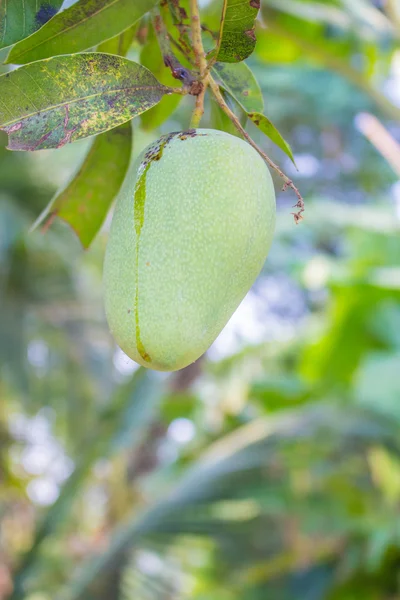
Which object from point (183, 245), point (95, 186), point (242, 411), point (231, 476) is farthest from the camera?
point (242, 411)

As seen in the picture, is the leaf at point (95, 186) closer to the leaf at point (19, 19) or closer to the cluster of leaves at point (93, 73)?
the cluster of leaves at point (93, 73)

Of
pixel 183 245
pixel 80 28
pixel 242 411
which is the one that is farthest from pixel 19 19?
pixel 242 411

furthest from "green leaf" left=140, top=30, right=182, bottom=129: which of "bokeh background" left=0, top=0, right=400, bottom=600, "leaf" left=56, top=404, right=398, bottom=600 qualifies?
"leaf" left=56, top=404, right=398, bottom=600

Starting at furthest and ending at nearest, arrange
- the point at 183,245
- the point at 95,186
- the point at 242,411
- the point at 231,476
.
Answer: the point at 242,411 < the point at 231,476 < the point at 95,186 < the point at 183,245

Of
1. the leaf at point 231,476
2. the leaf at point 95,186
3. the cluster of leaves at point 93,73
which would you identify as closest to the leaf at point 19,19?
the cluster of leaves at point 93,73

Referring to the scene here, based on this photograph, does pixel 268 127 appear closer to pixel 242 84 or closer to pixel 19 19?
pixel 242 84

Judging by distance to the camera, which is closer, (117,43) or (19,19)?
(19,19)

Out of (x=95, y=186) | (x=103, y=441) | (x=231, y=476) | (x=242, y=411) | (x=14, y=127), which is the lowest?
(x=242, y=411)

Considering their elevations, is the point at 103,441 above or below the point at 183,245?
below
